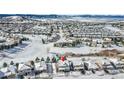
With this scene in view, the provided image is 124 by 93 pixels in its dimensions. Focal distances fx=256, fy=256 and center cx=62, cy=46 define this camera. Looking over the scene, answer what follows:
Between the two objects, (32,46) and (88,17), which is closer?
(32,46)

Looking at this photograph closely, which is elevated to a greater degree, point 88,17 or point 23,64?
point 88,17

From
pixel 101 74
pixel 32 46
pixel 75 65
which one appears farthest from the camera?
pixel 32 46

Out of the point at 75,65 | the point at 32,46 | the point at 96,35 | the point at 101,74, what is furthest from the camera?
the point at 96,35

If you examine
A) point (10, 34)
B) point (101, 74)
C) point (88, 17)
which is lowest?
point (101, 74)
